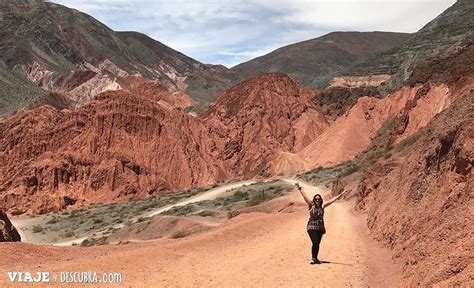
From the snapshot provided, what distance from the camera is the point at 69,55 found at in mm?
159500

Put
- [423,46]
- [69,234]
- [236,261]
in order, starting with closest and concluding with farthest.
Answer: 1. [236,261]
2. [69,234]
3. [423,46]

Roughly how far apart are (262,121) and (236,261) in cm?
6845

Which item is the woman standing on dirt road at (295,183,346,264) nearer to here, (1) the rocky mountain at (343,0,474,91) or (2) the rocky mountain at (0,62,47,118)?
(1) the rocky mountain at (343,0,474,91)

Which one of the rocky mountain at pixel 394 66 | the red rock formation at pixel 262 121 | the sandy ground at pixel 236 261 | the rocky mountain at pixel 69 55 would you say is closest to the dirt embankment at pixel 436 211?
the sandy ground at pixel 236 261

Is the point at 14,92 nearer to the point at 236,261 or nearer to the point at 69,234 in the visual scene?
the point at 69,234

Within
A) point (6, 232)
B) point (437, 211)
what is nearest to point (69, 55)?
point (6, 232)

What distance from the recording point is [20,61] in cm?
13738

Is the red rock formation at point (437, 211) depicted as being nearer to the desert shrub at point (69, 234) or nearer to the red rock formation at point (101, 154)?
the desert shrub at point (69, 234)

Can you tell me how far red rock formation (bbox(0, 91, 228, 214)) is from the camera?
61.1 m

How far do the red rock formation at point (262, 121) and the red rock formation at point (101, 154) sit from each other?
3.59 m

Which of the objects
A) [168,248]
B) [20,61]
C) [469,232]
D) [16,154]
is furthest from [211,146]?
[20,61]

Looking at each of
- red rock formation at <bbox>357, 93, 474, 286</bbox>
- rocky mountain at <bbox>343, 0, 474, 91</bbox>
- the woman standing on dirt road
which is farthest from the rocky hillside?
rocky mountain at <bbox>343, 0, 474, 91</bbox>

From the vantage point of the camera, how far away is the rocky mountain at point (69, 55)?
128 m

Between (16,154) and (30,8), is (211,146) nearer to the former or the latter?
(16,154)
